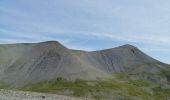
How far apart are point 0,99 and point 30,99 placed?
11151 mm

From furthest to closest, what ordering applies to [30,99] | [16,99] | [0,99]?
[30,99]
[16,99]
[0,99]

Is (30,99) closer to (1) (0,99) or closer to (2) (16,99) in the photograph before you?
(2) (16,99)

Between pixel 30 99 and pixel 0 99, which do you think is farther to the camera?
pixel 30 99

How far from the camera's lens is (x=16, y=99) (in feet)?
220

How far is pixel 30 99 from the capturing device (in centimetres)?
7175

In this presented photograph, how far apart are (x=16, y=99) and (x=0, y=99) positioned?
623cm

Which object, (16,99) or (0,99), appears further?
(16,99)

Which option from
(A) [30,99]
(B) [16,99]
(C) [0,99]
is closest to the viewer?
(C) [0,99]

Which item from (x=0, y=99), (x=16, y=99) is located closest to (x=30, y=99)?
(x=16, y=99)

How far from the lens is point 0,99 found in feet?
200

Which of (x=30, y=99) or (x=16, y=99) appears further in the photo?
(x=30, y=99)

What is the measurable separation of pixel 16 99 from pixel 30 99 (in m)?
4.95
